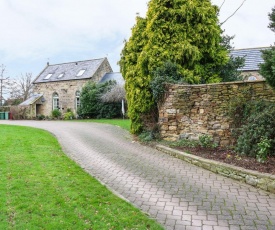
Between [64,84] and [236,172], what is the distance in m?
29.3

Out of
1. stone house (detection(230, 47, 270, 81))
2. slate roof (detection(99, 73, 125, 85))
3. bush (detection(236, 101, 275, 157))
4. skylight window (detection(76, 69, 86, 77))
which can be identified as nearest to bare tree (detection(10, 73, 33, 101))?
skylight window (detection(76, 69, 86, 77))

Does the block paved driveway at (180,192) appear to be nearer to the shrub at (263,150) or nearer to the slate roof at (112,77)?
the shrub at (263,150)

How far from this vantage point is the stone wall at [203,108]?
793cm

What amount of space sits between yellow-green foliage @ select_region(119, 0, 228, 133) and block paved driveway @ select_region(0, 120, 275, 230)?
3.55 meters

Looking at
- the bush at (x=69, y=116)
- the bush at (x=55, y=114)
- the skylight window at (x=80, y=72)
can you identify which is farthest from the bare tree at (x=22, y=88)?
the bush at (x=69, y=116)

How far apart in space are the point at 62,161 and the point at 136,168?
7.22ft

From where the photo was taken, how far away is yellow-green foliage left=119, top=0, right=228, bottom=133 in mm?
10414

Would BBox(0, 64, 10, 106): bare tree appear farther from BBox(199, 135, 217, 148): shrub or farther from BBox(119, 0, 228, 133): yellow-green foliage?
BBox(199, 135, 217, 148): shrub

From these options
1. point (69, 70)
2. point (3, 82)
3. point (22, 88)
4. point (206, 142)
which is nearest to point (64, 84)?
point (69, 70)

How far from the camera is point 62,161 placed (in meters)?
7.41

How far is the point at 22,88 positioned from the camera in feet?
155

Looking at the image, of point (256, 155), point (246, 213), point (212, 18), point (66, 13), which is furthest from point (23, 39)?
point (246, 213)

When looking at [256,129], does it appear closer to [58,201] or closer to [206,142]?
[206,142]

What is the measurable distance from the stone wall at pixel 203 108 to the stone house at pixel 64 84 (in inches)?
862
